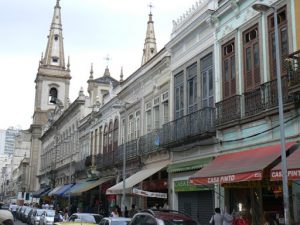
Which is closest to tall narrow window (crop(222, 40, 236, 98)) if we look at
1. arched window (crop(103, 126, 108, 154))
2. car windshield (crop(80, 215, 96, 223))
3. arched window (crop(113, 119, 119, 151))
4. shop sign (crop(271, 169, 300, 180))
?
shop sign (crop(271, 169, 300, 180))

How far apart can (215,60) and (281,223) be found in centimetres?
757

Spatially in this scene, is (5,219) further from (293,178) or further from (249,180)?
(249,180)

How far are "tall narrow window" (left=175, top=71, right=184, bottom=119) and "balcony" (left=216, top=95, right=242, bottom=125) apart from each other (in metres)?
4.40

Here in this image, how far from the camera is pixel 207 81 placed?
21656 mm

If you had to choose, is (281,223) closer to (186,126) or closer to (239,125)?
(239,125)

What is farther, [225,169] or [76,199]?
[76,199]

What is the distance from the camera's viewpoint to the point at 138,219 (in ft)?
45.1

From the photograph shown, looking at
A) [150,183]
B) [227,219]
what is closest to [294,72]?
[227,219]

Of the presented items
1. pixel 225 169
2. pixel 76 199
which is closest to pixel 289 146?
pixel 225 169

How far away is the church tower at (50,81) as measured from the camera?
93.8 metres

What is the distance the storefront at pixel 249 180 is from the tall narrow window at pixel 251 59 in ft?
8.42

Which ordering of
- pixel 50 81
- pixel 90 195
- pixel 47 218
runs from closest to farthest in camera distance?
pixel 47 218 → pixel 90 195 → pixel 50 81

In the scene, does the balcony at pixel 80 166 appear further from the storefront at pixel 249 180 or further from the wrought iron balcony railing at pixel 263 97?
the wrought iron balcony railing at pixel 263 97

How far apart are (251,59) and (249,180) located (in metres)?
5.33
